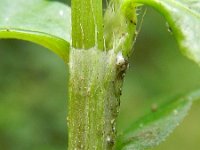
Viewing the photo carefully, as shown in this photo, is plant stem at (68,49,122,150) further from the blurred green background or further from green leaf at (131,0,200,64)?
the blurred green background

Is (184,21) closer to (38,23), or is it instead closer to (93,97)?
(93,97)

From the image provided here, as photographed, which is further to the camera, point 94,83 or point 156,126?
point 156,126

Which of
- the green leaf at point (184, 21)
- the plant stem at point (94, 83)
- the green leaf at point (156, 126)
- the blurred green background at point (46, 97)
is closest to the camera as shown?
the green leaf at point (184, 21)

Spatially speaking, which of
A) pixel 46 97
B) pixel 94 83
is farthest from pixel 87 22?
pixel 46 97

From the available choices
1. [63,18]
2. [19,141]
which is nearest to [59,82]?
[19,141]

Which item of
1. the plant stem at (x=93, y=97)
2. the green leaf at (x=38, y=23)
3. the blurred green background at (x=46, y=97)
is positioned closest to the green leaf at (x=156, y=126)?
the plant stem at (x=93, y=97)

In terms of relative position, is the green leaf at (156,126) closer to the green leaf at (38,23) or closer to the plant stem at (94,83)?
the plant stem at (94,83)
